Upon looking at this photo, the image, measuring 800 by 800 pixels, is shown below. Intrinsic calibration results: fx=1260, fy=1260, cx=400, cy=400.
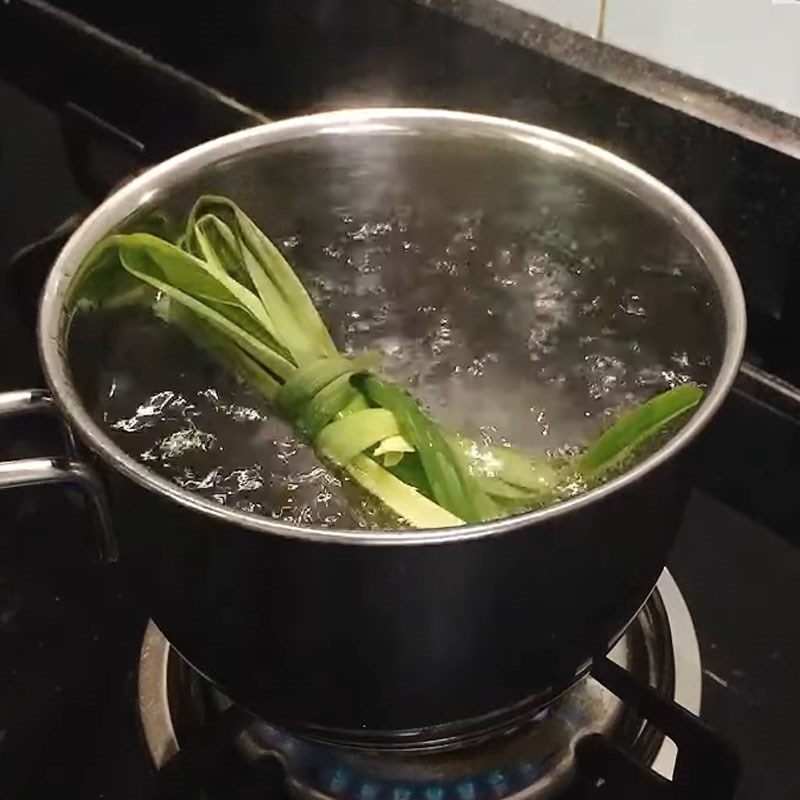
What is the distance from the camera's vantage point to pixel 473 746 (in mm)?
603

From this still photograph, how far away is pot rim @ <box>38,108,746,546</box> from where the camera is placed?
1.41ft

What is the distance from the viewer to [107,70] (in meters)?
1.02

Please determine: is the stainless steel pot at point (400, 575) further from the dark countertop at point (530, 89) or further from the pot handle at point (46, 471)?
the dark countertop at point (530, 89)

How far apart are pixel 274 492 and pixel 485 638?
125mm

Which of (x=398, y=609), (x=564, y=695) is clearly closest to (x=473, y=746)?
(x=564, y=695)

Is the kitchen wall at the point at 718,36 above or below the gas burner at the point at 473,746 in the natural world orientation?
above

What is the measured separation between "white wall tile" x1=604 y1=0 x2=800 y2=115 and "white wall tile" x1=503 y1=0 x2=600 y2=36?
1 cm

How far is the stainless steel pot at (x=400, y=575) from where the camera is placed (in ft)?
1.44

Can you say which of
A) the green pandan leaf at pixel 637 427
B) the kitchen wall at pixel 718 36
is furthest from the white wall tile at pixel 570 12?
the green pandan leaf at pixel 637 427

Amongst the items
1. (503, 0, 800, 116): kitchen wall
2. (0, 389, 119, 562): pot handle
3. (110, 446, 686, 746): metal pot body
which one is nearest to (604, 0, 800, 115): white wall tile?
(503, 0, 800, 116): kitchen wall

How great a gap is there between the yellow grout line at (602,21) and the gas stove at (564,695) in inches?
1.1

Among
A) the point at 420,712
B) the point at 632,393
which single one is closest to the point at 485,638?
the point at 420,712

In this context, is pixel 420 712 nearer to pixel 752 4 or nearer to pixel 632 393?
pixel 632 393

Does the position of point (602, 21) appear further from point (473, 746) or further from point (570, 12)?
point (473, 746)
